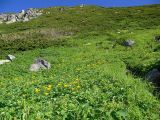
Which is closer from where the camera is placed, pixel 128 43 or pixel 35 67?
pixel 35 67

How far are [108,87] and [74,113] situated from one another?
5076mm

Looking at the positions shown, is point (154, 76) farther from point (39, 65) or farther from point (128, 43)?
point (128, 43)

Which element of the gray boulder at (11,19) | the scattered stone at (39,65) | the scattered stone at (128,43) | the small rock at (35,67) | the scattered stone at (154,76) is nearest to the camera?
the scattered stone at (154,76)

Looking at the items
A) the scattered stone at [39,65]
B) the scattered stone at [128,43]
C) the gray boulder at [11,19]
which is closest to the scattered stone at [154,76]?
the scattered stone at [39,65]

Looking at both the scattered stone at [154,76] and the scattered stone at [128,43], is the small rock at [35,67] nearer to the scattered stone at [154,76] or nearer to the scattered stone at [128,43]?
the scattered stone at [154,76]

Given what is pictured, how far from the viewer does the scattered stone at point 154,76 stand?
2011 centimetres

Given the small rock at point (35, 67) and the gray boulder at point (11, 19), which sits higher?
the small rock at point (35, 67)

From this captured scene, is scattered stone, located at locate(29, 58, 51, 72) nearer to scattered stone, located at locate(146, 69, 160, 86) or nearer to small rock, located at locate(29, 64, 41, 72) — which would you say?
small rock, located at locate(29, 64, 41, 72)

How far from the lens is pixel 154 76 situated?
67.1ft

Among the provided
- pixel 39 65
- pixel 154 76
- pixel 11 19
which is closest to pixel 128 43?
pixel 39 65

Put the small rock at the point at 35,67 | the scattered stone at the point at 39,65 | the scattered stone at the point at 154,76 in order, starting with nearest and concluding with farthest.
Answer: the scattered stone at the point at 154,76
the small rock at the point at 35,67
the scattered stone at the point at 39,65

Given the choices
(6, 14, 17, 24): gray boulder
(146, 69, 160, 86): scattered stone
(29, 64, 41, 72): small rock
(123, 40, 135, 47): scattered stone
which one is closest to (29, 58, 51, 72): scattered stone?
(29, 64, 41, 72): small rock

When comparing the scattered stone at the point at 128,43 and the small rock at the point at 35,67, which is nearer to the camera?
the small rock at the point at 35,67

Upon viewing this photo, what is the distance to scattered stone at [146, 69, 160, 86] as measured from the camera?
20109 mm
